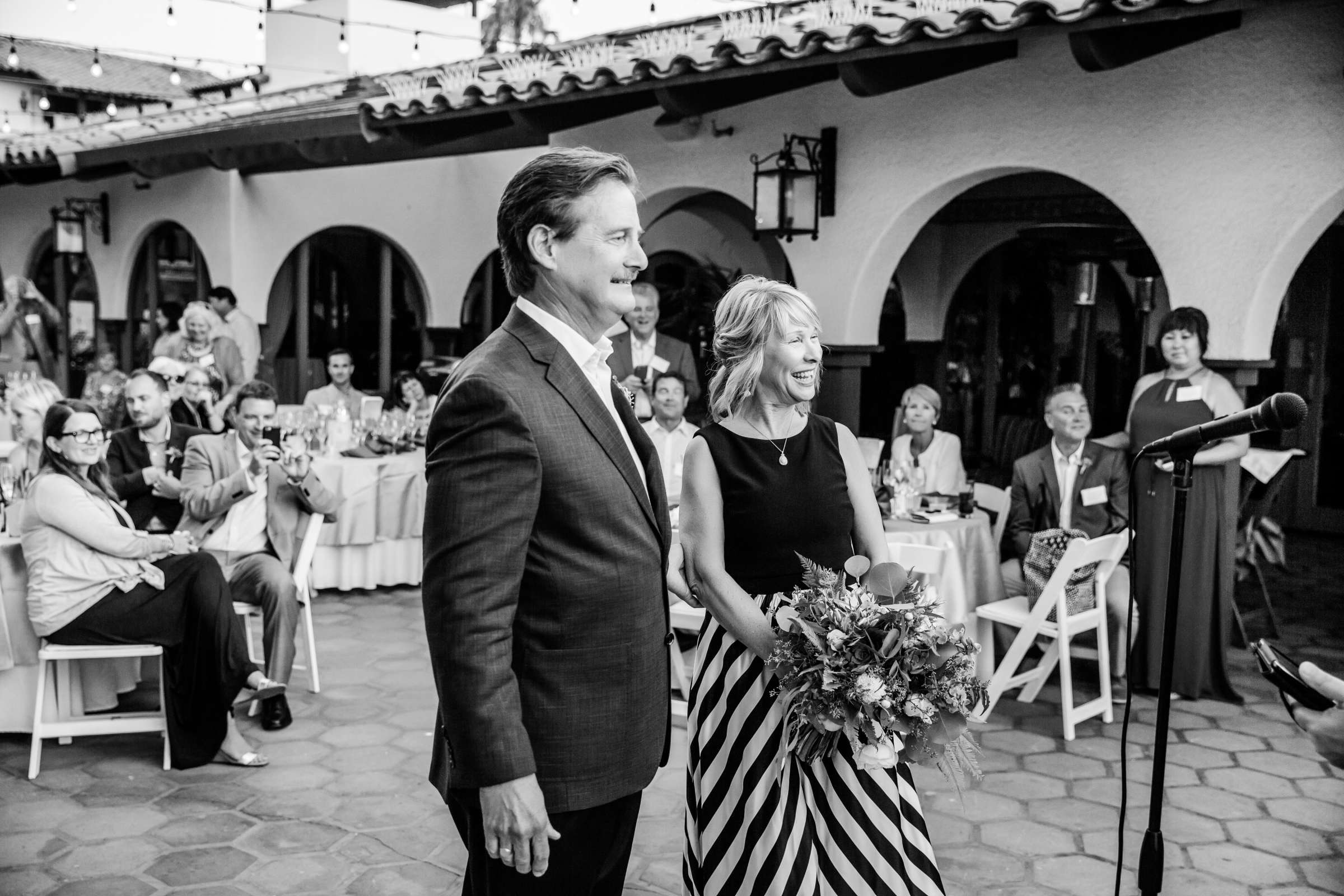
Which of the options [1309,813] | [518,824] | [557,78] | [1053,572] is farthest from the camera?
[557,78]

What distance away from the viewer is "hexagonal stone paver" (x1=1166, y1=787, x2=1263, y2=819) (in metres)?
4.49

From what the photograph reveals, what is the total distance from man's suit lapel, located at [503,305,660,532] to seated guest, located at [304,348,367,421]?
6.88 meters

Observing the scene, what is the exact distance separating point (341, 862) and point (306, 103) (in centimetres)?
988

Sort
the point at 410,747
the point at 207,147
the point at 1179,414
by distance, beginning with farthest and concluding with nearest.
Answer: the point at 207,147 → the point at 1179,414 → the point at 410,747

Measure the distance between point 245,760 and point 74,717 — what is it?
2.71 ft

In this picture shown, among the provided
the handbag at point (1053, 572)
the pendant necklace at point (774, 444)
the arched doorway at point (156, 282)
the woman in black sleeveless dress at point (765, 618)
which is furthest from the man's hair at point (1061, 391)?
the arched doorway at point (156, 282)

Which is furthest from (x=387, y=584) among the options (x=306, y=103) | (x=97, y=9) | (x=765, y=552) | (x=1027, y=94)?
(x=97, y=9)

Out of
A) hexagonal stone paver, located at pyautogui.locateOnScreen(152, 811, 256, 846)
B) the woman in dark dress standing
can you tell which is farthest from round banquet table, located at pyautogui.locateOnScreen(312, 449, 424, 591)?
the woman in dark dress standing

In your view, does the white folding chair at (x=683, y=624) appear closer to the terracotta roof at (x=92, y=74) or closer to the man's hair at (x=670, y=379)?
the man's hair at (x=670, y=379)

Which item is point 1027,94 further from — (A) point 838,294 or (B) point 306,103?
(B) point 306,103

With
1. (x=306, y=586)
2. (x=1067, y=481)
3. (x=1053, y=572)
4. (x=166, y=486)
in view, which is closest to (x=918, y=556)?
(x=1053, y=572)

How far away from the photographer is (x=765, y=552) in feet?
9.79

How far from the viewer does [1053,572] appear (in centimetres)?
535

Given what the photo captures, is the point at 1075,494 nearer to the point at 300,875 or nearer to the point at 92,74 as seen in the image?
the point at 300,875
